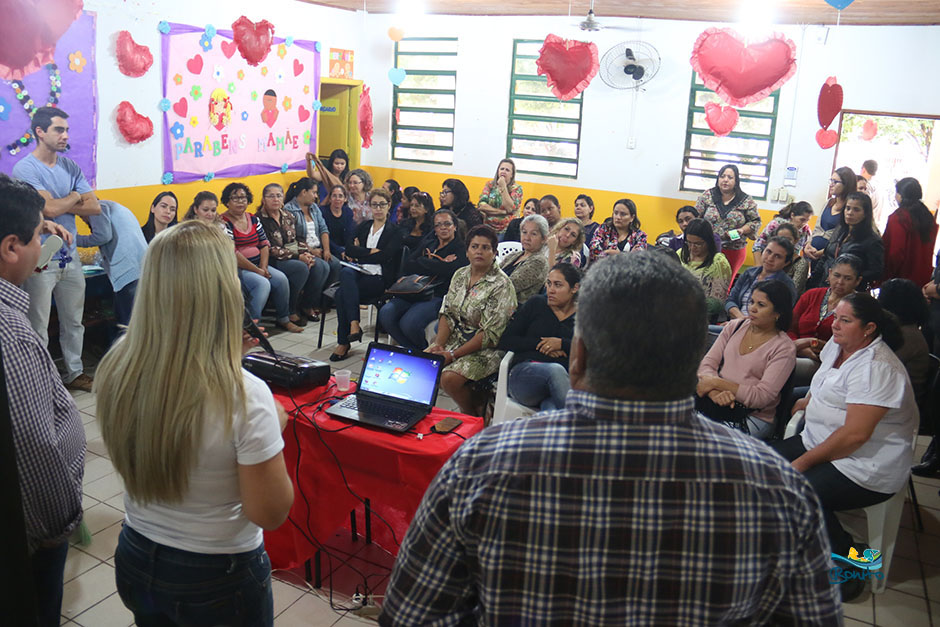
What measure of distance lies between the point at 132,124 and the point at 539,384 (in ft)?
15.2

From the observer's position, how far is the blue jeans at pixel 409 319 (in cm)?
495

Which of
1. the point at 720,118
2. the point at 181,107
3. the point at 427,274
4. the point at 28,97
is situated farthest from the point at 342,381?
the point at 720,118

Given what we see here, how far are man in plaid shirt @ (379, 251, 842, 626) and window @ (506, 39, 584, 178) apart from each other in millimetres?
7749

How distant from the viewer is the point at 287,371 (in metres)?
2.93

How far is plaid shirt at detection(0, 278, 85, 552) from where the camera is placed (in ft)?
4.94

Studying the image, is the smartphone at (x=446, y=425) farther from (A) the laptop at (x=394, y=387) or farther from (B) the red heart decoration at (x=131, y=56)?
(B) the red heart decoration at (x=131, y=56)

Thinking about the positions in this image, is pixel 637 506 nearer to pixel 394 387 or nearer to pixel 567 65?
pixel 394 387

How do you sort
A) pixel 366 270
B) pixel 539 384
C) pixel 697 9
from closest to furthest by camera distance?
pixel 539 384 < pixel 366 270 < pixel 697 9

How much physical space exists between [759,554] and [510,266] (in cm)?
436

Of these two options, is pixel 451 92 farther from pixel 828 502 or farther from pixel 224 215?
pixel 828 502

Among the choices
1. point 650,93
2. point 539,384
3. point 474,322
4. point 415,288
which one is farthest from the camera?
point 650,93

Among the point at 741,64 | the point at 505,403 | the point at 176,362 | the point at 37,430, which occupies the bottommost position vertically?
the point at 505,403

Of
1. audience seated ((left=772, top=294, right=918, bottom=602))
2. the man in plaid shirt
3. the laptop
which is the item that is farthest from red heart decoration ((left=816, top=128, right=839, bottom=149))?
the man in plaid shirt

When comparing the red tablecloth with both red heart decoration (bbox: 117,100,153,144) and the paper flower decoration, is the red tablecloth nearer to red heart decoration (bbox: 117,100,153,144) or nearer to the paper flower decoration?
the paper flower decoration
